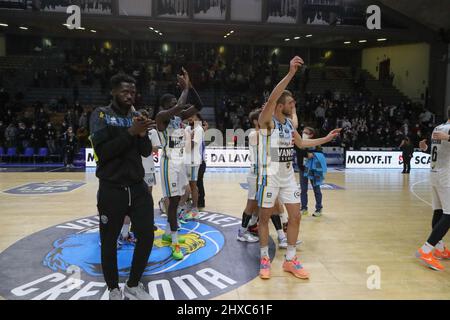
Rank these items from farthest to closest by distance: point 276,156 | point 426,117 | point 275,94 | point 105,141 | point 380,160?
point 426,117 → point 380,160 → point 276,156 → point 275,94 → point 105,141

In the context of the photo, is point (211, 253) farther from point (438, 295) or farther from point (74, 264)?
point (438, 295)

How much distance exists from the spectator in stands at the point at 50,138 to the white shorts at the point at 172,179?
37.5 ft

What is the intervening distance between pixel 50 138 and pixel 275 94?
43.2 ft

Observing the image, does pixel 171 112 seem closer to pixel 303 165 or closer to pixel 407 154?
pixel 303 165

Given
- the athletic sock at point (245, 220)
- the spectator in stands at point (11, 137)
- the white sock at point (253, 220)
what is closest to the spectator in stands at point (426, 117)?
the white sock at point (253, 220)

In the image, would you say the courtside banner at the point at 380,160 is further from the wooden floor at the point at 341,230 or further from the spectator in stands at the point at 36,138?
the spectator in stands at the point at 36,138

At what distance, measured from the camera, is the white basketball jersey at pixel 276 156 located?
172 inches

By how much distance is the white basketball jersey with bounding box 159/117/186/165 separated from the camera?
505 centimetres

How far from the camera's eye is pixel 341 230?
645 cm

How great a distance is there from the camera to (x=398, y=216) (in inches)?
296

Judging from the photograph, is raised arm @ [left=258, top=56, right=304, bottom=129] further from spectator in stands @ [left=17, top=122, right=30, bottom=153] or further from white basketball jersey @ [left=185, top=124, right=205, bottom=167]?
spectator in stands @ [left=17, top=122, right=30, bottom=153]

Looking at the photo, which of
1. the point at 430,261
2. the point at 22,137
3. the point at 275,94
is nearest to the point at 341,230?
the point at 430,261
